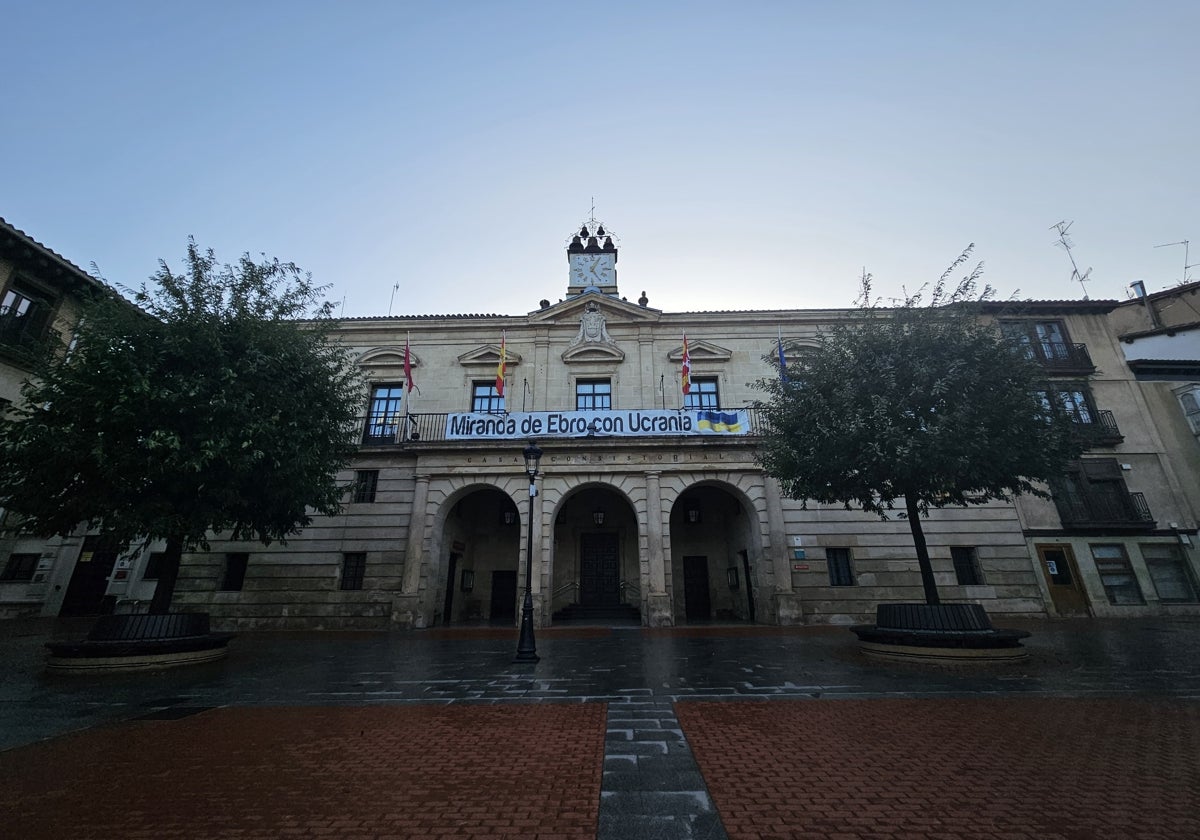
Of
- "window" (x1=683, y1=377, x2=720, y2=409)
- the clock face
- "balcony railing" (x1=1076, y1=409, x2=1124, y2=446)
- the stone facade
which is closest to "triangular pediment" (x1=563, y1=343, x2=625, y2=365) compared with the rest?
the stone facade

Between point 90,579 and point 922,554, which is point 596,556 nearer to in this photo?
point 922,554

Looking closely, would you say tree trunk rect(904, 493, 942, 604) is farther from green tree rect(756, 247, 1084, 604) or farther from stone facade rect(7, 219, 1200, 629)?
stone facade rect(7, 219, 1200, 629)

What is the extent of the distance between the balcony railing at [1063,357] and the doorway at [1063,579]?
298 inches

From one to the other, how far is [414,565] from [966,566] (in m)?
19.6

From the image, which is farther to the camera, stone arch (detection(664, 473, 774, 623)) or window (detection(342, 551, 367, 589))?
window (detection(342, 551, 367, 589))

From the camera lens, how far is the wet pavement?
126 inches

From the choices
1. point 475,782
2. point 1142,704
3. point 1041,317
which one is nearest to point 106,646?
point 475,782

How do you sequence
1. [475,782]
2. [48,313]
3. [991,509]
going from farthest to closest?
[991,509] < [48,313] < [475,782]

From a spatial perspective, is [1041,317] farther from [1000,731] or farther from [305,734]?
[305,734]

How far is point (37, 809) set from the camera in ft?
11.2

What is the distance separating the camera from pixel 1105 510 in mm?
18016

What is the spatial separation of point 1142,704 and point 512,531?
1801 cm

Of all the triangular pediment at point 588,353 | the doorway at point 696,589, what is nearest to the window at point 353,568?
the triangular pediment at point 588,353

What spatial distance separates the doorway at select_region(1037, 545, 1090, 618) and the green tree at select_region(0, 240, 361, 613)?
24095mm
